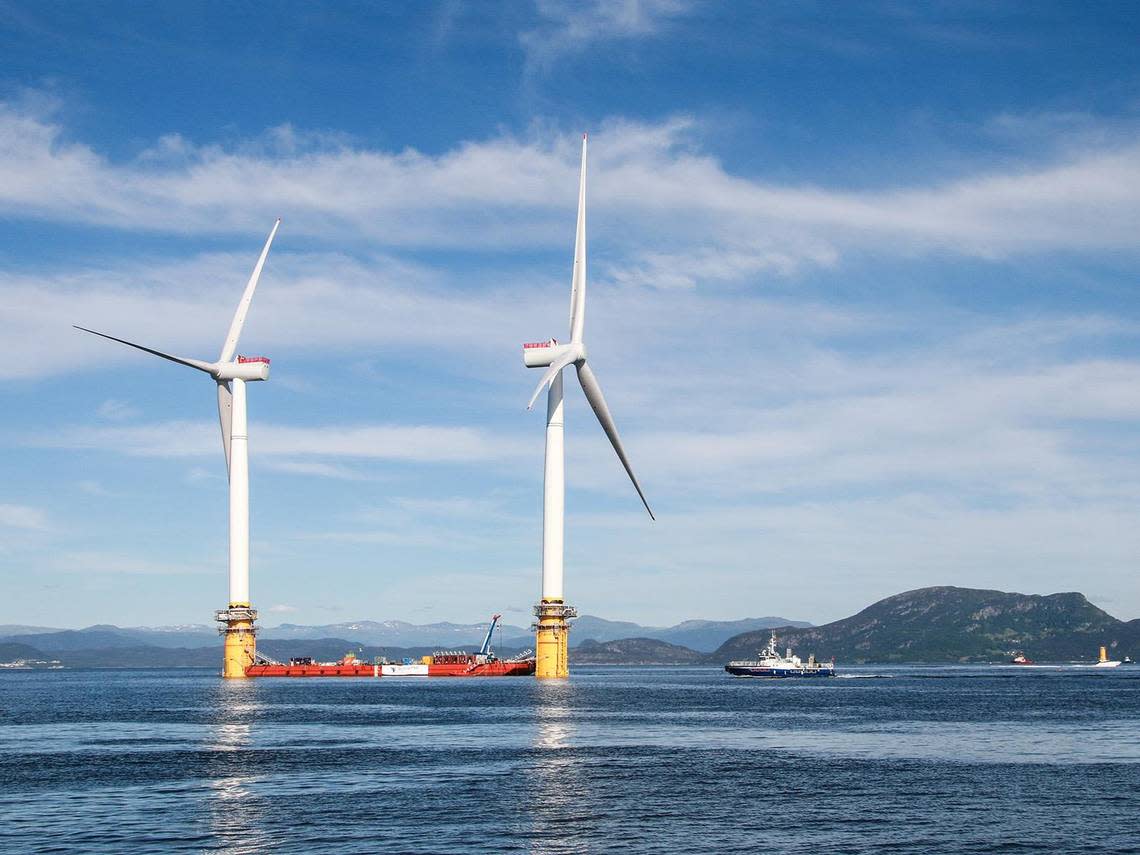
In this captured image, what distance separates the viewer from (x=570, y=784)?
79.9 metres

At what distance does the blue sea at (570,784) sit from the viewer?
60688 millimetres

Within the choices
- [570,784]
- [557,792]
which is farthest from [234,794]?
[570,784]

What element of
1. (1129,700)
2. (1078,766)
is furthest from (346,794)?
(1129,700)

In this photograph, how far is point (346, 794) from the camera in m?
75.6

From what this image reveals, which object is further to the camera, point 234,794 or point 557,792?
point 557,792

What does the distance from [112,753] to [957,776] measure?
66646 mm

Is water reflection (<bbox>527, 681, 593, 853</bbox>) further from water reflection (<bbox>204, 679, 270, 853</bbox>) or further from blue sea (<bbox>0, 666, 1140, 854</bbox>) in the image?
water reflection (<bbox>204, 679, 270, 853</bbox>)

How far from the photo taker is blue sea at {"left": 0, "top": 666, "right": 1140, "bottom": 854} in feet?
199

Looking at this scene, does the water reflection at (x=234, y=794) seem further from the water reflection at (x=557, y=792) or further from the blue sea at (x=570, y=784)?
the water reflection at (x=557, y=792)

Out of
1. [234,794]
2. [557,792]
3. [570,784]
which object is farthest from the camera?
[570,784]

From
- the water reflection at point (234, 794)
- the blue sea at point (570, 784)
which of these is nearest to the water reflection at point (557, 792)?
the blue sea at point (570, 784)

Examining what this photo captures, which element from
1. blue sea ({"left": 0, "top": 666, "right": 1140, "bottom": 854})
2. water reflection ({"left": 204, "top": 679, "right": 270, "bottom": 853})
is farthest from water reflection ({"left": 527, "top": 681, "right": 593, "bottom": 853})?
water reflection ({"left": 204, "top": 679, "right": 270, "bottom": 853})

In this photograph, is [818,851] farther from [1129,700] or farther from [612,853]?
[1129,700]

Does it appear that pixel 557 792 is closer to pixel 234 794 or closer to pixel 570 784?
pixel 570 784
